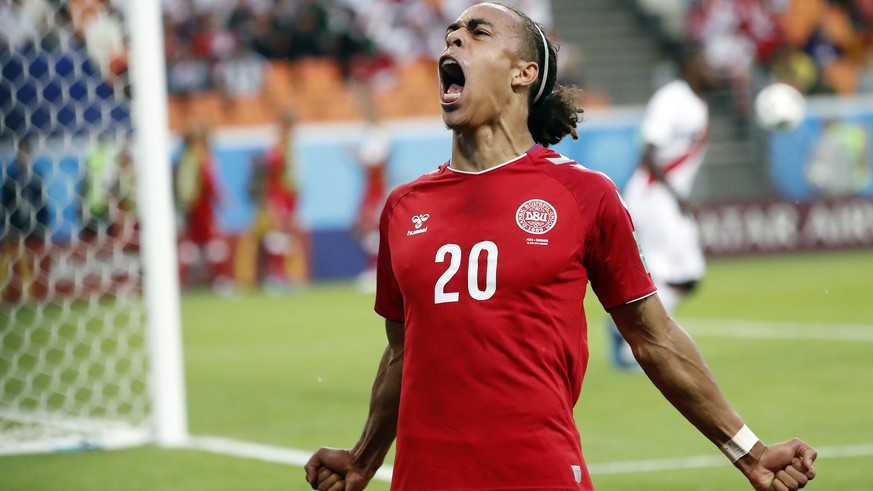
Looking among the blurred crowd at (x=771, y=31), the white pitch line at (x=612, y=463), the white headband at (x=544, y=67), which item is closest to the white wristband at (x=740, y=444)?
the white headband at (x=544, y=67)

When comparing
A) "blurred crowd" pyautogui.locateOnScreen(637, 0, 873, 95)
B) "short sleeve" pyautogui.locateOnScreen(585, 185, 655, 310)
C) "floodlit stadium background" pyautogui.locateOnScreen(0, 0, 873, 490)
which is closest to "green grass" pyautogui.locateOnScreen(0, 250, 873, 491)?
"floodlit stadium background" pyautogui.locateOnScreen(0, 0, 873, 490)

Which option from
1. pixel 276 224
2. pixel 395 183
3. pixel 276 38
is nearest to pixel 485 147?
pixel 276 224

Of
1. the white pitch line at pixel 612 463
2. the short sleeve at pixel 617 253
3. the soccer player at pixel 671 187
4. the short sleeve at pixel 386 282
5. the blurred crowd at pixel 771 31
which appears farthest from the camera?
the blurred crowd at pixel 771 31

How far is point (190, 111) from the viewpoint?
22.6 metres

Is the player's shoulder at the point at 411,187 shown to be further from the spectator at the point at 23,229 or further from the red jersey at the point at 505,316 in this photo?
the spectator at the point at 23,229

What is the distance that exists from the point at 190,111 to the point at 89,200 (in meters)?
8.76

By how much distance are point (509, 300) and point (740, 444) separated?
2.43ft

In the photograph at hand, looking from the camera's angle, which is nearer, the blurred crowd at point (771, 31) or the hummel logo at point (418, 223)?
the hummel logo at point (418, 223)

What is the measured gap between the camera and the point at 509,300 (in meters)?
3.54

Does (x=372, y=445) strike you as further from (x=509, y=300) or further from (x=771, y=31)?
(x=771, y=31)

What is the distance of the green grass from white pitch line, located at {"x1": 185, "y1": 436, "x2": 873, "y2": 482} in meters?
0.11

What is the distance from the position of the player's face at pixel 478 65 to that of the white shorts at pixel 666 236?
775cm

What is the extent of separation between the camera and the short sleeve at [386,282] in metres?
3.87

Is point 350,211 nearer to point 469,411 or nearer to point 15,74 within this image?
point 15,74
